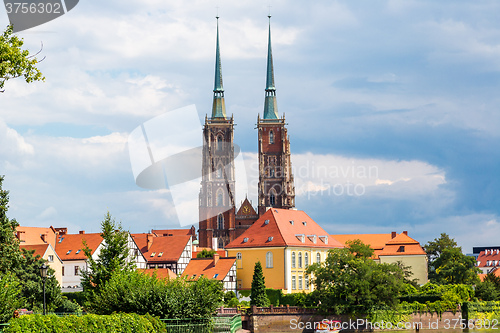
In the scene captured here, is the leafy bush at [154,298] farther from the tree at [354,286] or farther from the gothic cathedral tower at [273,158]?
the gothic cathedral tower at [273,158]

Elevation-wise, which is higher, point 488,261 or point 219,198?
point 219,198

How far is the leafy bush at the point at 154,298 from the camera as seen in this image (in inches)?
1316

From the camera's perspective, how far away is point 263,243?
2987 inches

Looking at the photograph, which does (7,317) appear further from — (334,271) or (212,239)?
(212,239)

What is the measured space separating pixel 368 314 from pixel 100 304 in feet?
104

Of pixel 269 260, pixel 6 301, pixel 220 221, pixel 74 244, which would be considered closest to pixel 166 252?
pixel 74 244

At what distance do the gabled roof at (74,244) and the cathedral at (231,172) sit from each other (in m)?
47.2

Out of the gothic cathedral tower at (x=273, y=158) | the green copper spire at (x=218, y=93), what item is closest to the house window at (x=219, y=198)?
the gothic cathedral tower at (x=273, y=158)

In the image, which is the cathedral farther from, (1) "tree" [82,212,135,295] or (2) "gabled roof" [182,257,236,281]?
(1) "tree" [82,212,135,295]

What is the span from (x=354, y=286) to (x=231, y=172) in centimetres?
7653

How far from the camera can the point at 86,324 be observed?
26.1 m

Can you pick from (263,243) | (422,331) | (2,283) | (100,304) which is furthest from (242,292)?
(2,283)

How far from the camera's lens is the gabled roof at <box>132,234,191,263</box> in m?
90.1

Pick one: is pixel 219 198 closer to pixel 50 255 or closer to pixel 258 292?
pixel 50 255
